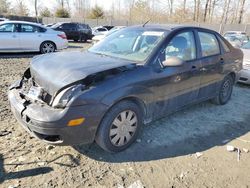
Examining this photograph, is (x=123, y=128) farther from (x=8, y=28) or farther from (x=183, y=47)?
(x=8, y=28)

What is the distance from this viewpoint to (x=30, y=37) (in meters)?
10.9

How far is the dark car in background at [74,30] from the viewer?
2066 centimetres

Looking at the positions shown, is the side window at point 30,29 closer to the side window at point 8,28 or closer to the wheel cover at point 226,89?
the side window at point 8,28

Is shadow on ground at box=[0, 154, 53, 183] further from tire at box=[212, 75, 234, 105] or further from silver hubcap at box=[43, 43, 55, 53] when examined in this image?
silver hubcap at box=[43, 43, 55, 53]

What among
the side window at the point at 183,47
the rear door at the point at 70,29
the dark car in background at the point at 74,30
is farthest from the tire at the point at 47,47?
the rear door at the point at 70,29

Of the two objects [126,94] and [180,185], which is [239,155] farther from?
[126,94]

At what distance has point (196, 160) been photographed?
3.55 meters

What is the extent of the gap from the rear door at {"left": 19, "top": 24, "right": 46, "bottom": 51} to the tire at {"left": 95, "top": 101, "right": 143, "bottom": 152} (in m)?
8.75

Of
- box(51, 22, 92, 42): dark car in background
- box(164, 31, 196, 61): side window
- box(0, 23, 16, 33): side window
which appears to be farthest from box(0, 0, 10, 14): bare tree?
box(164, 31, 196, 61): side window

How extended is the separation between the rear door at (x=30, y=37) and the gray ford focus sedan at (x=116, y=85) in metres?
7.35

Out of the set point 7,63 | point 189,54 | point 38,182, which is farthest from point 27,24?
point 38,182

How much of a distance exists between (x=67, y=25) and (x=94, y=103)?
1917cm

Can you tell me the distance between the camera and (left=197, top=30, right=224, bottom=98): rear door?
183 inches

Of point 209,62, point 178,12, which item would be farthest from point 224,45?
point 178,12
